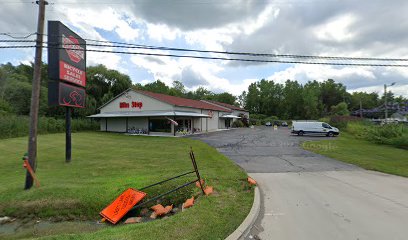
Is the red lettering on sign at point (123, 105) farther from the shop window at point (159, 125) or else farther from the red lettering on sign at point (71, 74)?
the red lettering on sign at point (71, 74)

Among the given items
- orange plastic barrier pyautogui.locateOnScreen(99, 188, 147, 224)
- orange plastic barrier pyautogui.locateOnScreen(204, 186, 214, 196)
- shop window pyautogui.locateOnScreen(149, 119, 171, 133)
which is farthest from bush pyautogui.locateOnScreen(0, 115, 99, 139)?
orange plastic barrier pyautogui.locateOnScreen(204, 186, 214, 196)

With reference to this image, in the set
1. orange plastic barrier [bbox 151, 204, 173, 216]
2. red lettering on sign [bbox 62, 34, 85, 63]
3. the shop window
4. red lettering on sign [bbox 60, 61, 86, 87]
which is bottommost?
orange plastic barrier [bbox 151, 204, 173, 216]

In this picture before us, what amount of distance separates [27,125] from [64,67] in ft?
75.1

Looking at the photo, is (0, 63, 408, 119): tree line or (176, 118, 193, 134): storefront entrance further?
(0, 63, 408, 119): tree line

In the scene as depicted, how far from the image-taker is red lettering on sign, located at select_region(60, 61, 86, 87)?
11.3 m

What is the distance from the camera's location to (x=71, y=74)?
1200 centimetres

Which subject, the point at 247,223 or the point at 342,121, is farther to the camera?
the point at 342,121

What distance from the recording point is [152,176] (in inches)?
358

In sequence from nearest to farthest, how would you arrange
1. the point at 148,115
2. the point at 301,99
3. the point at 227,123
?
1. the point at 148,115
2. the point at 227,123
3. the point at 301,99

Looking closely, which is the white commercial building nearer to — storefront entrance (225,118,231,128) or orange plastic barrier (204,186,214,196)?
storefront entrance (225,118,231,128)

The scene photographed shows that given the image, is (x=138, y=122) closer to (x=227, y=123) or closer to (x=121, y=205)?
(x=227, y=123)

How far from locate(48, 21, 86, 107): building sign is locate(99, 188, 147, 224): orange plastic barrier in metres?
6.91

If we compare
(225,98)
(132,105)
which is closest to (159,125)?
(132,105)

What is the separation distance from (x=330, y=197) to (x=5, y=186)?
10.5m
